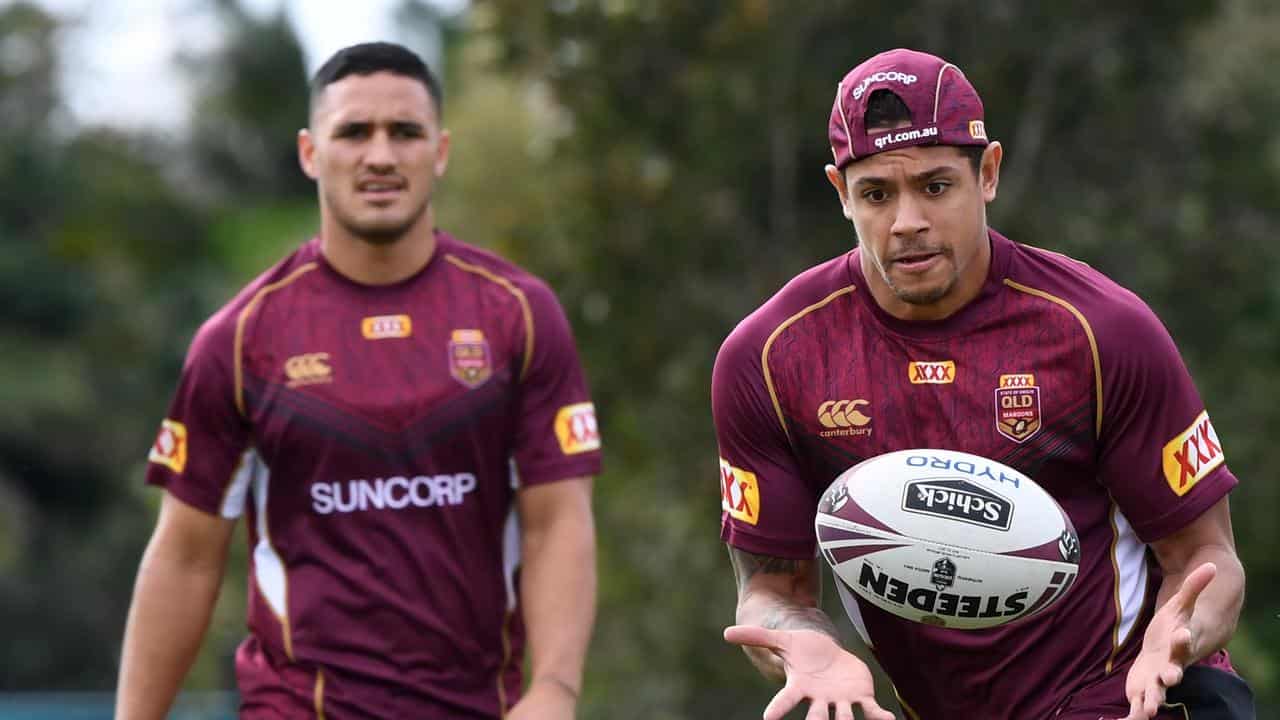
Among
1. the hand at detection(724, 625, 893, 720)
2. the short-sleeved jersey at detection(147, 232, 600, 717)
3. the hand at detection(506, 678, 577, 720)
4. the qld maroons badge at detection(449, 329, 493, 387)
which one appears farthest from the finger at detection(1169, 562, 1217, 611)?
the qld maroons badge at detection(449, 329, 493, 387)

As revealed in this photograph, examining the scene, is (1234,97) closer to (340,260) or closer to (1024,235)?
(1024,235)

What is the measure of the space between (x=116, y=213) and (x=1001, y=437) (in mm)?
41825

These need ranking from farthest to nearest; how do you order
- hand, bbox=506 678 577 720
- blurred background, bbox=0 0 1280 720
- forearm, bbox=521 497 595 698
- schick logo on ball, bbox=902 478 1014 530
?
blurred background, bbox=0 0 1280 720 < forearm, bbox=521 497 595 698 < hand, bbox=506 678 577 720 < schick logo on ball, bbox=902 478 1014 530

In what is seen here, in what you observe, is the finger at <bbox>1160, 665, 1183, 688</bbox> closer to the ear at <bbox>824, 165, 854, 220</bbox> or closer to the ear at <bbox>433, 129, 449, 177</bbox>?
the ear at <bbox>824, 165, 854, 220</bbox>

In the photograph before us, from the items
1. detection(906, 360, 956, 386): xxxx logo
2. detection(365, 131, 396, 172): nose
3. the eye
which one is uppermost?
the eye

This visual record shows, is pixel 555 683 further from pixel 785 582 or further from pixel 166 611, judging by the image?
pixel 166 611

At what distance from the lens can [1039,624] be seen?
498 cm

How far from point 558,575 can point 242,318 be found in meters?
1.39

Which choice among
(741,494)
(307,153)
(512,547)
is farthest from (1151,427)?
(307,153)

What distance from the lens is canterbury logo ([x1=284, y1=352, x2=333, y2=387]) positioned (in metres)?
6.04

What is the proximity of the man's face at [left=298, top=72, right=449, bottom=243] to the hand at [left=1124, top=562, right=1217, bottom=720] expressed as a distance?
9.56 feet

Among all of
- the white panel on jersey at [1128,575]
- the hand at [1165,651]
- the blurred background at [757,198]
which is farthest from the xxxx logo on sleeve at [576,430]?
the blurred background at [757,198]

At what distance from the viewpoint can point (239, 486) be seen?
6.09 m

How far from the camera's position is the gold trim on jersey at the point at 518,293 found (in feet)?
20.2
